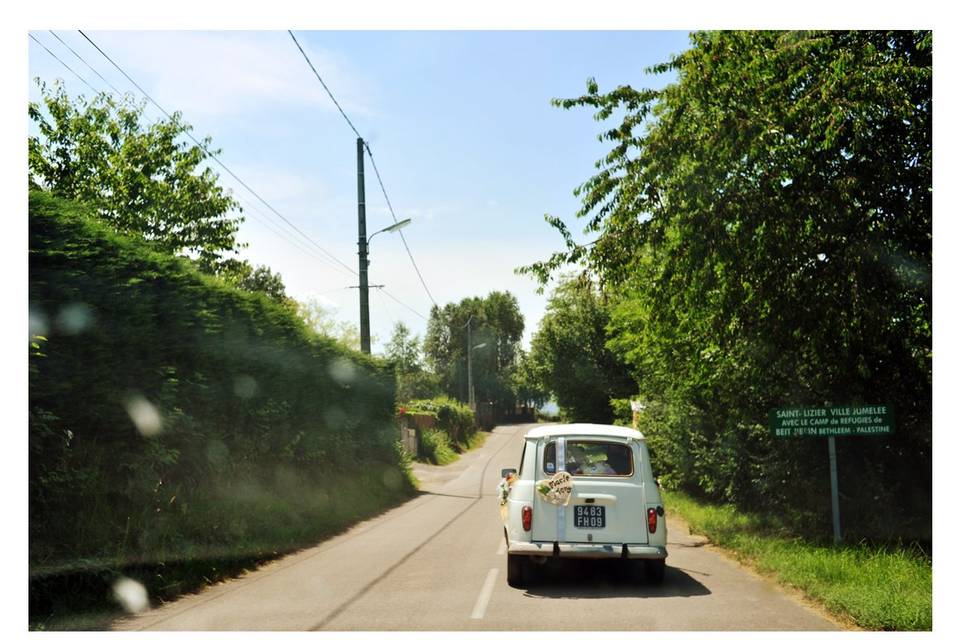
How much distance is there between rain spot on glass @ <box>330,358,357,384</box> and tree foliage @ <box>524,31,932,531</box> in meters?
8.75

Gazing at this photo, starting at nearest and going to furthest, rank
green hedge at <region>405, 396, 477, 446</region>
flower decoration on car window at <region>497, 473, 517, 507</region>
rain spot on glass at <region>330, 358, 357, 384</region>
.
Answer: flower decoration on car window at <region>497, 473, 517, 507</region>, rain spot on glass at <region>330, 358, 357, 384</region>, green hedge at <region>405, 396, 477, 446</region>

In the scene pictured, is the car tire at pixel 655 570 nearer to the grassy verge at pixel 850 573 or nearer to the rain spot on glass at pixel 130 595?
the grassy verge at pixel 850 573

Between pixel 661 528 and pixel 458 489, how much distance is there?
59.4 feet

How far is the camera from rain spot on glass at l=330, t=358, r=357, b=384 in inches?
792

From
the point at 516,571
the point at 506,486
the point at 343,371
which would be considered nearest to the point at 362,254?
the point at 343,371

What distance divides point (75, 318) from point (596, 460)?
671 cm

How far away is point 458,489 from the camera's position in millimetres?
27156

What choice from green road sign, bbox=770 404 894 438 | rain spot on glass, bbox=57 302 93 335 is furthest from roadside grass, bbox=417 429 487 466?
rain spot on glass, bbox=57 302 93 335

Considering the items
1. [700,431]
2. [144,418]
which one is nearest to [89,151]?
[144,418]

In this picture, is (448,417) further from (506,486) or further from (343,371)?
(506,486)

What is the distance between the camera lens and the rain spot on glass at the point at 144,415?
383 inches

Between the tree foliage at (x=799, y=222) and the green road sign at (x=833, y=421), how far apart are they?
0.64 meters

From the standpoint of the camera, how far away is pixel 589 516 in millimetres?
9570

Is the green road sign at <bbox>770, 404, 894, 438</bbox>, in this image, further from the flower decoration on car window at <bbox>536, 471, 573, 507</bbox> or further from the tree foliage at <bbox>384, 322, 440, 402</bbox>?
the tree foliage at <bbox>384, 322, 440, 402</bbox>
